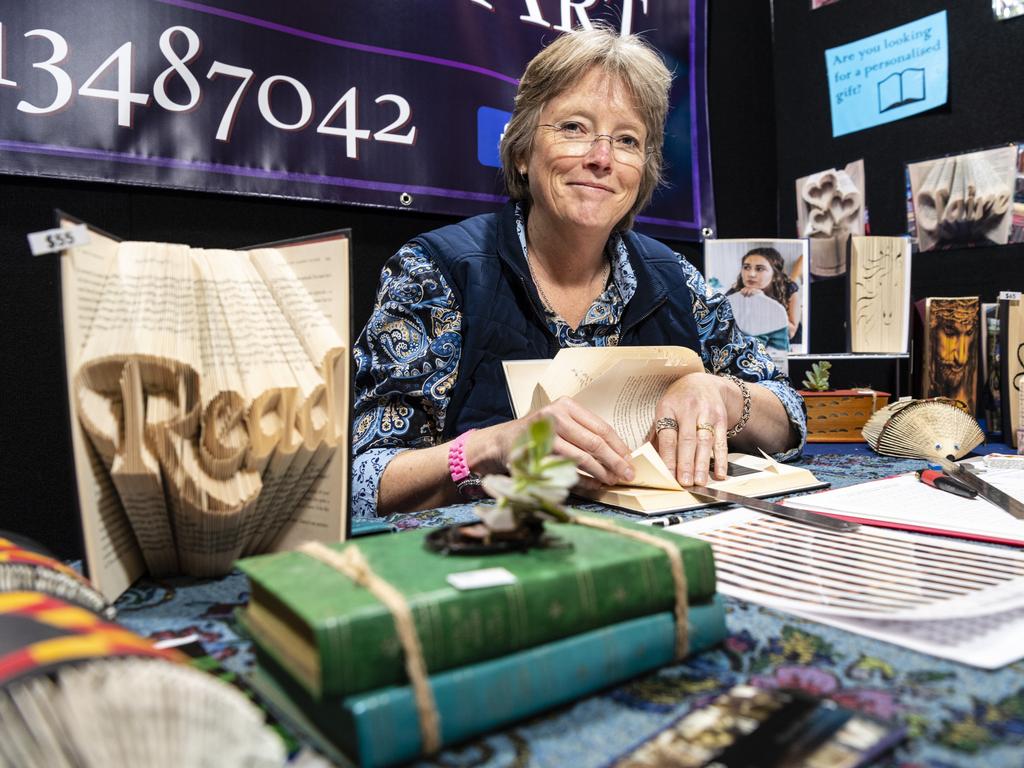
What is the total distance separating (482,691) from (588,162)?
1088mm

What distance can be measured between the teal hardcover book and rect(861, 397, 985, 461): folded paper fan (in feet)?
3.24

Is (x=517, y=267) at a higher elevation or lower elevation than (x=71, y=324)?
higher

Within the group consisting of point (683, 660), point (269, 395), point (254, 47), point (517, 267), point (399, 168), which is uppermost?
point (254, 47)

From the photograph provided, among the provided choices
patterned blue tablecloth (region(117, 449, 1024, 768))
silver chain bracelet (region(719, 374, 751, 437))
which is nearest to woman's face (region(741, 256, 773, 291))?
silver chain bracelet (region(719, 374, 751, 437))

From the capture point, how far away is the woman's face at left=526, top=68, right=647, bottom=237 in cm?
127

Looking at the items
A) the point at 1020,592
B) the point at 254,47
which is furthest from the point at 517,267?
the point at 1020,592

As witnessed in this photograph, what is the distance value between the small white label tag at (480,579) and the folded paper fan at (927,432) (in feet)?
3.52

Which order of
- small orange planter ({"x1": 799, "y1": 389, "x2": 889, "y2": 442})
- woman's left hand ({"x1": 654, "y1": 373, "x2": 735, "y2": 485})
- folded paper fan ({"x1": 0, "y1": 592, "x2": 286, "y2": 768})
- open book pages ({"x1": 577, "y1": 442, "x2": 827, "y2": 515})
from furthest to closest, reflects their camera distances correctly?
small orange planter ({"x1": 799, "y1": 389, "x2": 889, "y2": 442}) → woman's left hand ({"x1": 654, "y1": 373, "x2": 735, "y2": 485}) → open book pages ({"x1": 577, "y1": 442, "x2": 827, "y2": 515}) → folded paper fan ({"x1": 0, "y1": 592, "x2": 286, "y2": 768})

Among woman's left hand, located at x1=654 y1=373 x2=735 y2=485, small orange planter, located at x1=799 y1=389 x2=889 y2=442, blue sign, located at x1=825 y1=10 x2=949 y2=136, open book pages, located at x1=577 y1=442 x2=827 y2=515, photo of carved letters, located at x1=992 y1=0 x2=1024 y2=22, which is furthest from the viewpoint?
blue sign, located at x1=825 y1=10 x2=949 y2=136

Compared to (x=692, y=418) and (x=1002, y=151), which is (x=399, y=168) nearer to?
(x=692, y=418)

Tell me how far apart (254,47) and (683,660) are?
1404 millimetres

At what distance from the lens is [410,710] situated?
313 mm

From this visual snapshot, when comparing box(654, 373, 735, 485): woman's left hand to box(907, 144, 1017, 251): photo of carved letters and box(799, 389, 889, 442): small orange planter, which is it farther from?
box(907, 144, 1017, 251): photo of carved letters

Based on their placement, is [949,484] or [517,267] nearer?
[949,484]
